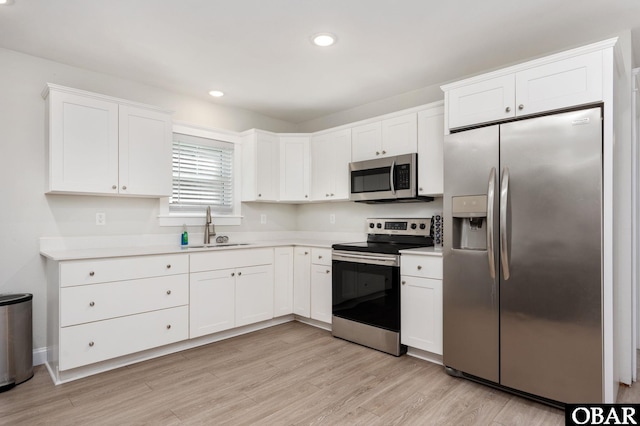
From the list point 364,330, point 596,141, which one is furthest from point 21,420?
point 596,141

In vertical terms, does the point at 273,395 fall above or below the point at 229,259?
below

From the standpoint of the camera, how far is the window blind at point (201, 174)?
3799mm

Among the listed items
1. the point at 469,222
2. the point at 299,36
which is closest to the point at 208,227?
the point at 299,36

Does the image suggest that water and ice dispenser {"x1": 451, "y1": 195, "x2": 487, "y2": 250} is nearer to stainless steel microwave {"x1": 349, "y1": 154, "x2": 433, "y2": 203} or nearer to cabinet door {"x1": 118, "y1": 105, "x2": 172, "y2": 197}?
stainless steel microwave {"x1": 349, "y1": 154, "x2": 433, "y2": 203}

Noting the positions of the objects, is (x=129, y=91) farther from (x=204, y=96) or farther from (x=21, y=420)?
(x=21, y=420)

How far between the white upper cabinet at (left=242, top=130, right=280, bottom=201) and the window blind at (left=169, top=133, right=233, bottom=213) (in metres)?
0.18

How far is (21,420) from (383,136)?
11.1ft

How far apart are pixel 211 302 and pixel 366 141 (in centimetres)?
218

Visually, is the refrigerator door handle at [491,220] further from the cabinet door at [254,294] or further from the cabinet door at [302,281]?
the cabinet door at [254,294]

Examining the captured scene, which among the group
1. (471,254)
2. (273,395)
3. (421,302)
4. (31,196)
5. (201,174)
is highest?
(201,174)

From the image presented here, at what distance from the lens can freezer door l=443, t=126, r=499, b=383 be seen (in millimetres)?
2383

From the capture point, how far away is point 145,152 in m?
3.22

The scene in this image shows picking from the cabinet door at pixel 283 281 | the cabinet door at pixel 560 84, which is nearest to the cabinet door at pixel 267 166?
the cabinet door at pixel 283 281

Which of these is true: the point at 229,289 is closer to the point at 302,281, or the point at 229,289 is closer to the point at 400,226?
the point at 302,281
